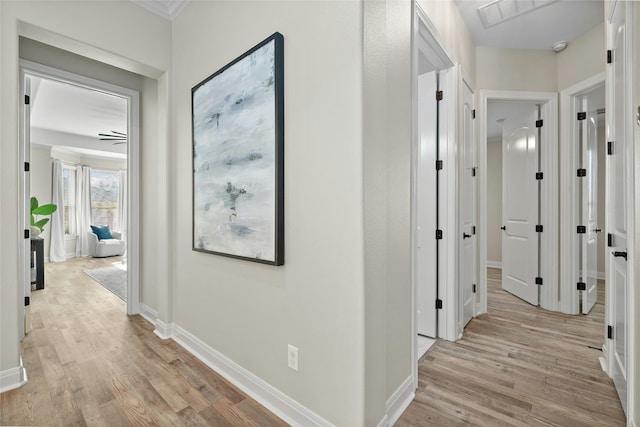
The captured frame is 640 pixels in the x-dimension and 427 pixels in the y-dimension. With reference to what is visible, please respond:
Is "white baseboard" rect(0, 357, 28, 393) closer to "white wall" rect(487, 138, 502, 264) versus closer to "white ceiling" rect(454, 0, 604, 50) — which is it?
"white ceiling" rect(454, 0, 604, 50)

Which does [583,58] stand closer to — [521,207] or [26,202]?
[521,207]

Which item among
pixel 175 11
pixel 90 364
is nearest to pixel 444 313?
pixel 90 364

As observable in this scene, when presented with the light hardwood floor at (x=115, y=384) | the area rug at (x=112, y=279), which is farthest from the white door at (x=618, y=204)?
the area rug at (x=112, y=279)

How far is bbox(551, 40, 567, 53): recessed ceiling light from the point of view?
10.3 feet

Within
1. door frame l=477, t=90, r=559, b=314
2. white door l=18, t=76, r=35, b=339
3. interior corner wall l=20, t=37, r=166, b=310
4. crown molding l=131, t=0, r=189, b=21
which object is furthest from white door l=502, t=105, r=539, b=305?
white door l=18, t=76, r=35, b=339

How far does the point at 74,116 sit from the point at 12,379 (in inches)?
190

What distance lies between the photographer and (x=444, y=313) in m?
2.57

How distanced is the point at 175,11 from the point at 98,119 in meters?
3.84

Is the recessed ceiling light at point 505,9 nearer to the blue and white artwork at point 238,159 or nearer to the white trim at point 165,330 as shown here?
the blue and white artwork at point 238,159

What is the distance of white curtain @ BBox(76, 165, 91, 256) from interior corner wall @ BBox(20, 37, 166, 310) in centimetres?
567

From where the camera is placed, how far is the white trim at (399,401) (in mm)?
1558

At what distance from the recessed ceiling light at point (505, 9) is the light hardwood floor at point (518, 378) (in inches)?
114

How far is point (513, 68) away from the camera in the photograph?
3.36 metres

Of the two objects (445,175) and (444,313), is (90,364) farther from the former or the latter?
(445,175)
